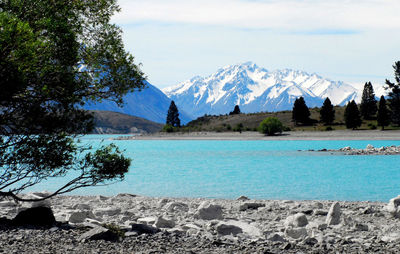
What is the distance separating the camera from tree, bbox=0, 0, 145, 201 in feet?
31.1

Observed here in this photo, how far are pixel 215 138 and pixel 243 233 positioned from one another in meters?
122

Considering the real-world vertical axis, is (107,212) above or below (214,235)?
below

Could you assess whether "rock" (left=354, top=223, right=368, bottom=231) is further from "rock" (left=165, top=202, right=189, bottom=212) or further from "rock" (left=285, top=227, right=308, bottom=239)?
"rock" (left=165, top=202, right=189, bottom=212)

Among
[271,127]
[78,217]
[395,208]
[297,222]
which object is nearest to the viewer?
[78,217]

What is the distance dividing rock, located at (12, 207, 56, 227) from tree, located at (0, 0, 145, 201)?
1.43 m

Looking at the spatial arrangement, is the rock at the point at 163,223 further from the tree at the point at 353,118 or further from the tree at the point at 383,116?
the tree at the point at 353,118

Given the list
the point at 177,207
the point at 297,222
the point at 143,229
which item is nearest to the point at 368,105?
the point at 177,207

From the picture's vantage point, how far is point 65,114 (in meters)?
11.8

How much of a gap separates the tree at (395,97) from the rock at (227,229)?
110588 mm

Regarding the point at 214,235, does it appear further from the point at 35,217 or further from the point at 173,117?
the point at 173,117

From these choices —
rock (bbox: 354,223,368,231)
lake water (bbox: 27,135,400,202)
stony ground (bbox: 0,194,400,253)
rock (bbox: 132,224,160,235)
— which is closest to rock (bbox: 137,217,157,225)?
stony ground (bbox: 0,194,400,253)

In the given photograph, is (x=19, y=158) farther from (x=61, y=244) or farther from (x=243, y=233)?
(x=243, y=233)

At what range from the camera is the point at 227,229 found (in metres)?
12.8

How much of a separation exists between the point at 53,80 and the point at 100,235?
397 centimetres
